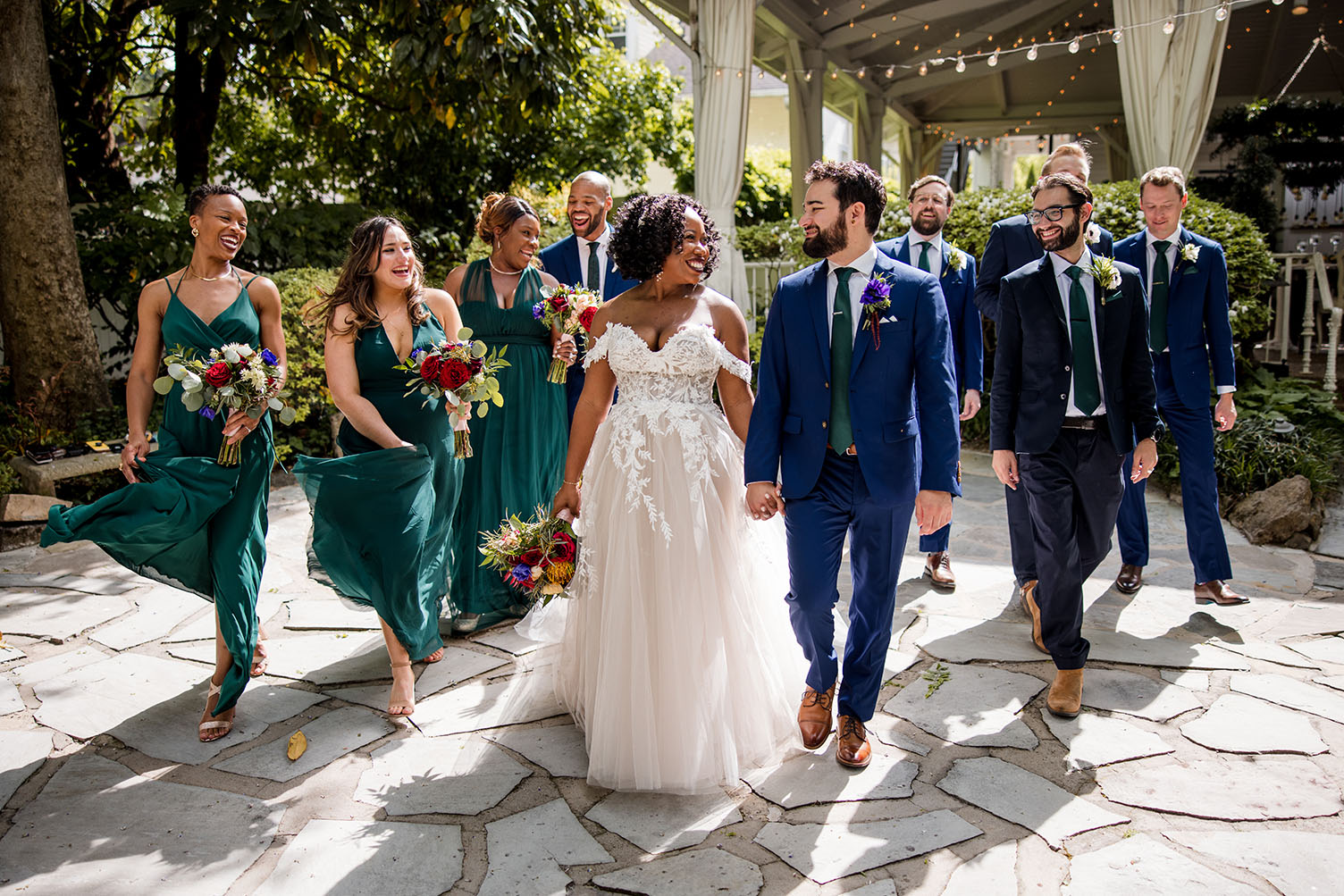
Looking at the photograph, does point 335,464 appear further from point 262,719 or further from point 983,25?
point 983,25

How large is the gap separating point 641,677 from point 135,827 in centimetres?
176

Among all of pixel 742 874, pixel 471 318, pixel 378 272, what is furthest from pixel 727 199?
pixel 742 874

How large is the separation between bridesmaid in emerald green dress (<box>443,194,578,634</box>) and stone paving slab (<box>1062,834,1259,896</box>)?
305cm

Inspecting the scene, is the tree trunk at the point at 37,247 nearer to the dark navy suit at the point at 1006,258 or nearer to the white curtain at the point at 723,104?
the white curtain at the point at 723,104

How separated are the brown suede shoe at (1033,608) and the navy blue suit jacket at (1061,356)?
96 cm

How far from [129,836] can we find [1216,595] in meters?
4.98

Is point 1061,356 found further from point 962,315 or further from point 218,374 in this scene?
point 218,374

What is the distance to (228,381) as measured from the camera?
395cm

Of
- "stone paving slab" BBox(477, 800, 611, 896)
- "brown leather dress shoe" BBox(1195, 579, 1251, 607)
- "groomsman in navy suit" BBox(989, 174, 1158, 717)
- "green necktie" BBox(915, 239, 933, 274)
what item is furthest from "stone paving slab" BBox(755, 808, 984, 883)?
"green necktie" BBox(915, 239, 933, 274)

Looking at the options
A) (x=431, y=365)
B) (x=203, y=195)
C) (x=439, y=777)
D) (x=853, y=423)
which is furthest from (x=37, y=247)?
(x=853, y=423)

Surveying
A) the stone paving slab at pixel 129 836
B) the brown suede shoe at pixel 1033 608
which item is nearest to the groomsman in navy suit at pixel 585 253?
the brown suede shoe at pixel 1033 608

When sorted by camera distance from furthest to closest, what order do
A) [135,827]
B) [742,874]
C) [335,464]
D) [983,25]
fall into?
[983,25] → [335,464] → [135,827] → [742,874]

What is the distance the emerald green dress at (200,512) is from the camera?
378 cm

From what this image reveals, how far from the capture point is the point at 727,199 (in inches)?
422
